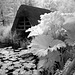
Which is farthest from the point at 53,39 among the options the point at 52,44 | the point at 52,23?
the point at 52,23

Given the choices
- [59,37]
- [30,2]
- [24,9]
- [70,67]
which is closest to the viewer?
[70,67]

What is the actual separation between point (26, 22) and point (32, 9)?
86 cm

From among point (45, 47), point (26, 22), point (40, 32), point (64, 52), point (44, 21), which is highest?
point (44, 21)

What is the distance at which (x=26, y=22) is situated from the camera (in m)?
5.80

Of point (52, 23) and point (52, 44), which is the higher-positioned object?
point (52, 23)

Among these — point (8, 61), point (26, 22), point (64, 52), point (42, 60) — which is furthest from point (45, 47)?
point (26, 22)

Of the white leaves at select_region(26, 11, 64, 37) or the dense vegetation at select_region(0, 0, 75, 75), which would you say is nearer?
the dense vegetation at select_region(0, 0, 75, 75)

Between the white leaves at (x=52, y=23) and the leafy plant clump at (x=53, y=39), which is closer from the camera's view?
the leafy plant clump at (x=53, y=39)

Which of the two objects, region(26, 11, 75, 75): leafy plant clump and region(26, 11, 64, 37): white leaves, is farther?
region(26, 11, 64, 37): white leaves

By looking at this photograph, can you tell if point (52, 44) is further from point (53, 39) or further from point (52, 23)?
point (52, 23)

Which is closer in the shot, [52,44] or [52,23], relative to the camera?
[52,44]

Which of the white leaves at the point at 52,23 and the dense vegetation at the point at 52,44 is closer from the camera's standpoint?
the dense vegetation at the point at 52,44

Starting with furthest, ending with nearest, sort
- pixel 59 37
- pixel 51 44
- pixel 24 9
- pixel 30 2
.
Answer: pixel 30 2 → pixel 24 9 → pixel 59 37 → pixel 51 44

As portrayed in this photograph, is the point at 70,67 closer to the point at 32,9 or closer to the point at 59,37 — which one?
the point at 59,37
